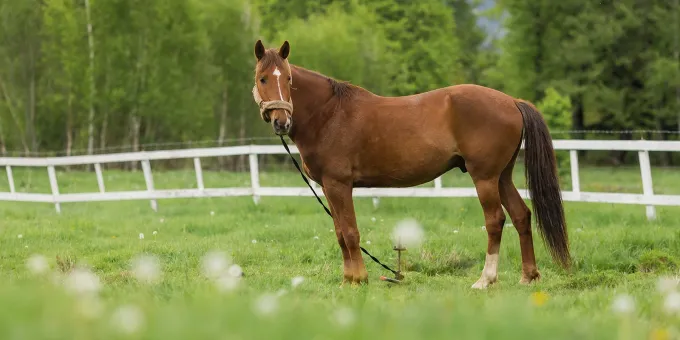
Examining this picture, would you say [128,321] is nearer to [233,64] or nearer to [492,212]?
[492,212]

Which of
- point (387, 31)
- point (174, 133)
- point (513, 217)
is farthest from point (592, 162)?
point (513, 217)

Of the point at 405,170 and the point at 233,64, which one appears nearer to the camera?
the point at 405,170

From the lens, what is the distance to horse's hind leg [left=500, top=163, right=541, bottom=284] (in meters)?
7.01

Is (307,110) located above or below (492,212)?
above

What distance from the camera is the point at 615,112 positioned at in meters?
35.3

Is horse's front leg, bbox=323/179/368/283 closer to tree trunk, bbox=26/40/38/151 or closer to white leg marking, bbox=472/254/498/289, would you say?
white leg marking, bbox=472/254/498/289

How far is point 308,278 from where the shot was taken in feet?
22.7

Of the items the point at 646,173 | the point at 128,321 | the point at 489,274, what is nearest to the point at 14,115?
the point at 646,173

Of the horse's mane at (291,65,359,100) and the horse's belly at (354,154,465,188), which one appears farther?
the horse's mane at (291,65,359,100)

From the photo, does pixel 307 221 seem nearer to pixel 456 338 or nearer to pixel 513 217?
pixel 513 217

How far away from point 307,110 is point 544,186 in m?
2.26

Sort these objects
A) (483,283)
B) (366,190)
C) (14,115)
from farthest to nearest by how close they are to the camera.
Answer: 1. (14,115)
2. (366,190)
3. (483,283)

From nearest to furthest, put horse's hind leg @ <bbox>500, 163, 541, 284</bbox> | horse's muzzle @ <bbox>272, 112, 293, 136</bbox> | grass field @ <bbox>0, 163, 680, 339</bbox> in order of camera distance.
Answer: grass field @ <bbox>0, 163, 680, 339</bbox>, horse's muzzle @ <bbox>272, 112, 293, 136</bbox>, horse's hind leg @ <bbox>500, 163, 541, 284</bbox>

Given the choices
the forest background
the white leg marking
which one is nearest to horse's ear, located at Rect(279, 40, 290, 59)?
the white leg marking
